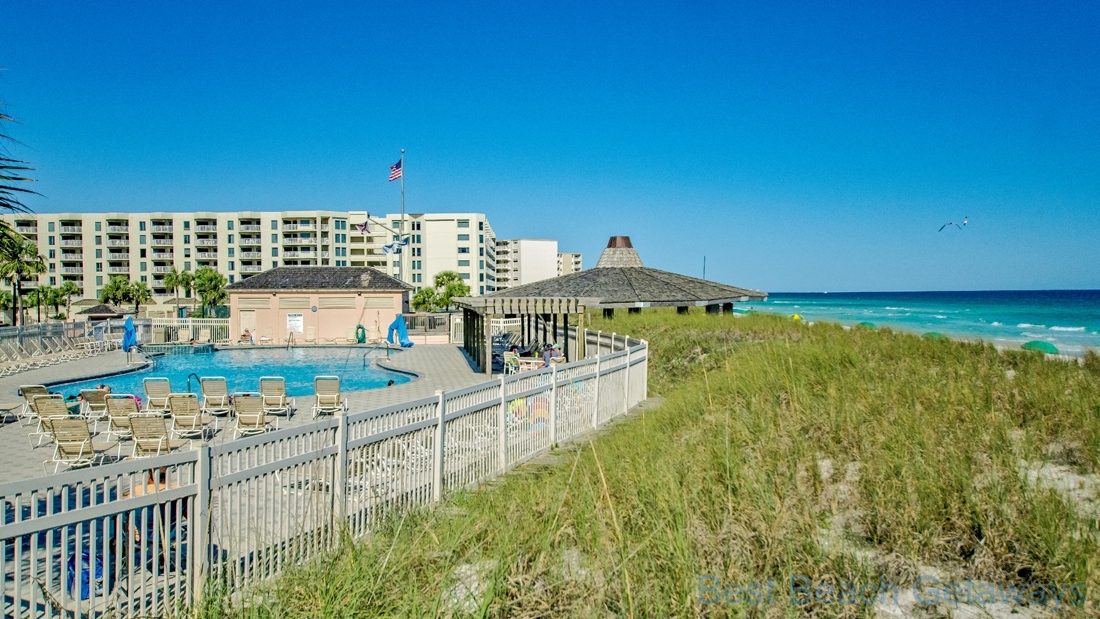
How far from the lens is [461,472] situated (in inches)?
264

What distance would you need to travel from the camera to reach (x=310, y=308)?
32781mm

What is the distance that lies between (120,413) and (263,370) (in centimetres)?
1330

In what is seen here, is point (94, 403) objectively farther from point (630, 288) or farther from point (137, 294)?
point (137, 294)

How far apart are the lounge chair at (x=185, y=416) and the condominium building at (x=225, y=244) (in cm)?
7887

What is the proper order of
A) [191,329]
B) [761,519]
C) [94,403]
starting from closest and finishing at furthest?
[761,519] < [94,403] < [191,329]

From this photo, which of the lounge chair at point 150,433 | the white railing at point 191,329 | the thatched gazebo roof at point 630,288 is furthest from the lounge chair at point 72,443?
the white railing at point 191,329

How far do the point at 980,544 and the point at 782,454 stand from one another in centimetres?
157

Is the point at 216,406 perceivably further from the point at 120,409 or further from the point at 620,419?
the point at 620,419

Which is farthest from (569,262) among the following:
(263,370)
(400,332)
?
(263,370)

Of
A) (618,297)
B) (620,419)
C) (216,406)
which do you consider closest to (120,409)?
(216,406)

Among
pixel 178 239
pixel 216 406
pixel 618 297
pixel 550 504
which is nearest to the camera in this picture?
pixel 550 504

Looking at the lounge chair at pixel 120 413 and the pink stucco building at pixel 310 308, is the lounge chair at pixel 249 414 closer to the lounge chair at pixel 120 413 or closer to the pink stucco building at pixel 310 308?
the lounge chair at pixel 120 413

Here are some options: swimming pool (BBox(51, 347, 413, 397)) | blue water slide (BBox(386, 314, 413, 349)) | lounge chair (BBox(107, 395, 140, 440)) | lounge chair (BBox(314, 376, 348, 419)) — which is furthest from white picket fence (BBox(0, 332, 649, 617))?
blue water slide (BBox(386, 314, 413, 349))

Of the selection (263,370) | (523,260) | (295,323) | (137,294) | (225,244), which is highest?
(225,244)
